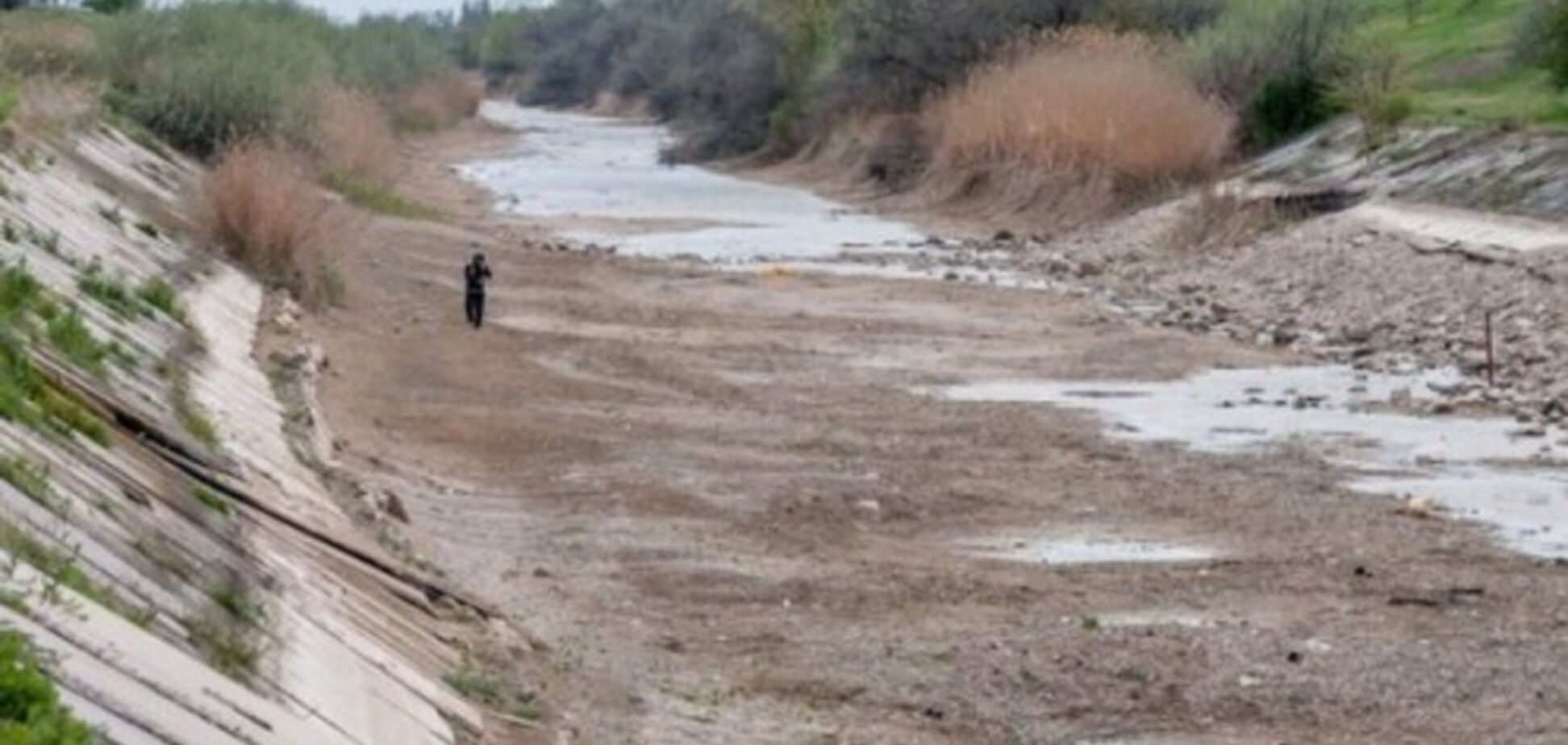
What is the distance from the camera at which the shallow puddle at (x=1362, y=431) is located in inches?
838

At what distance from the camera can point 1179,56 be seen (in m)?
61.5

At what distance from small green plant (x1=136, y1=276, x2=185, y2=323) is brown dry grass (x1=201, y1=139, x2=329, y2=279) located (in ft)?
28.1

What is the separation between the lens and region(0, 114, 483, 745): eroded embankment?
10.1 metres

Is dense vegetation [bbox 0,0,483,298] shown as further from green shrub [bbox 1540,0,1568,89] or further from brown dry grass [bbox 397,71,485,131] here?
brown dry grass [bbox 397,71,485,131]

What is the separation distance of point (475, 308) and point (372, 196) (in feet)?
58.0

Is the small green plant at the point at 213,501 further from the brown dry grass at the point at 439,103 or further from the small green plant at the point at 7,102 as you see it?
the brown dry grass at the point at 439,103

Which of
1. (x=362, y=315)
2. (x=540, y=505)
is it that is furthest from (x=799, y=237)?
(x=540, y=505)

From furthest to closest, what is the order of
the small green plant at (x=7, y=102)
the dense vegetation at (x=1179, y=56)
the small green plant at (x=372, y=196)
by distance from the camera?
the small green plant at (x=372, y=196), the dense vegetation at (x=1179, y=56), the small green plant at (x=7, y=102)

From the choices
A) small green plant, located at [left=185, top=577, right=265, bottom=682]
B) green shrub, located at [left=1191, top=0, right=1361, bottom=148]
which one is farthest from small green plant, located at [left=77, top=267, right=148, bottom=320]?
green shrub, located at [left=1191, top=0, right=1361, bottom=148]

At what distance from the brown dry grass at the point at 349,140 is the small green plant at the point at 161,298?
2630cm

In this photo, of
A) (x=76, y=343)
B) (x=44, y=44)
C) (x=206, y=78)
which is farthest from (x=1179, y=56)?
(x=76, y=343)

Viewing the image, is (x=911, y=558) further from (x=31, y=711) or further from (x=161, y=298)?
→ (x=31, y=711)

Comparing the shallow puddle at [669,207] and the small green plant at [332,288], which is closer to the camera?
the small green plant at [332,288]

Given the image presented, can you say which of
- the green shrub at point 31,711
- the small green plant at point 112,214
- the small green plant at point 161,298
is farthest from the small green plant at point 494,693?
the small green plant at point 112,214
